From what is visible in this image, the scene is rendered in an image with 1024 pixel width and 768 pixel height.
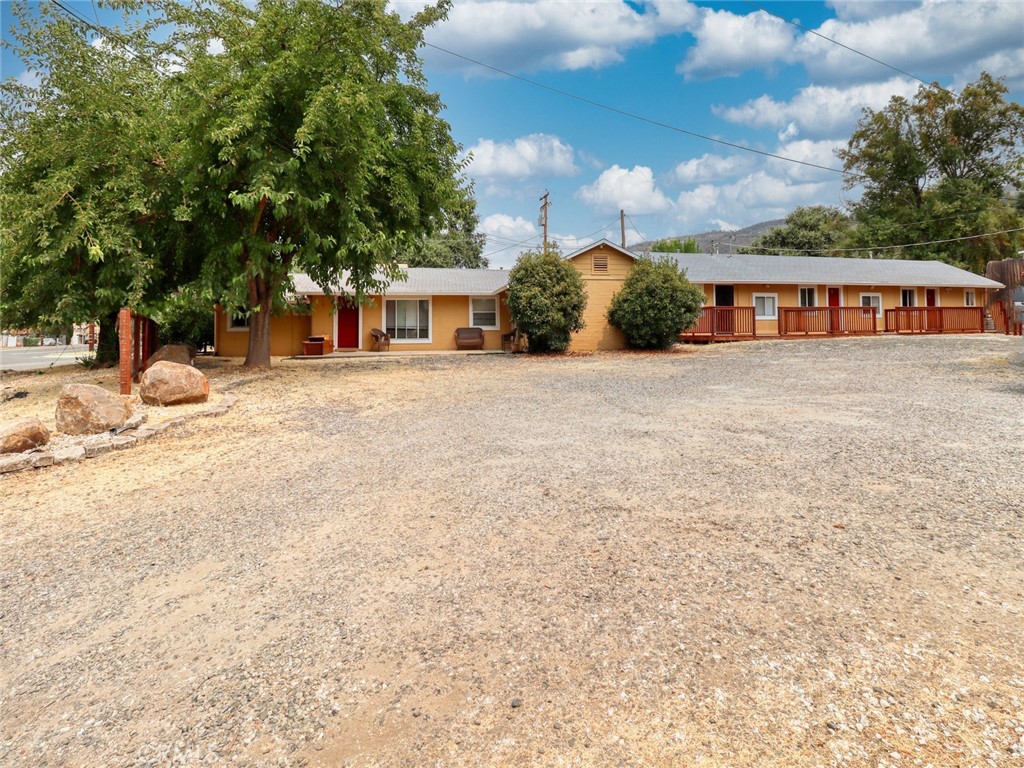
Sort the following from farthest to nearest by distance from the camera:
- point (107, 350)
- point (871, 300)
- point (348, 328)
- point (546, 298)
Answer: point (871, 300) < point (348, 328) < point (107, 350) < point (546, 298)

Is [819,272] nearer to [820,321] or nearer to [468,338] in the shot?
[820,321]

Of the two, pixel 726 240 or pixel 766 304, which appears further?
pixel 726 240

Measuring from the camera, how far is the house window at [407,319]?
893 inches

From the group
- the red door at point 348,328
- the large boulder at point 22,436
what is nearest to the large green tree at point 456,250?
the red door at point 348,328

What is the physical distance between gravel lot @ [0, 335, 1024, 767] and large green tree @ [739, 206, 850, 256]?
132ft

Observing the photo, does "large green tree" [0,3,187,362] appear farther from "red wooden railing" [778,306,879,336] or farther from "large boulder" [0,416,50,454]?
"red wooden railing" [778,306,879,336]

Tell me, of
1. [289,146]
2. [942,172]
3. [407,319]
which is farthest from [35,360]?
[942,172]

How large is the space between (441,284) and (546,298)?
20.7ft

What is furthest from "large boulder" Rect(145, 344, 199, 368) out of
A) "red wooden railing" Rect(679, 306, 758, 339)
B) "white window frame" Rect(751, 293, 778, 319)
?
"white window frame" Rect(751, 293, 778, 319)

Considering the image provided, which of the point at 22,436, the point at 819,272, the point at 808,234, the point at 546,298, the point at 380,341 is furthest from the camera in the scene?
the point at 808,234

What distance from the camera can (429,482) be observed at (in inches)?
204

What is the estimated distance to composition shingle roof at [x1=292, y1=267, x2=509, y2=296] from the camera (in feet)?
A: 72.4

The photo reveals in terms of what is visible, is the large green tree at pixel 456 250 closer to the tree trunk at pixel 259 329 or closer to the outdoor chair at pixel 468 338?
the outdoor chair at pixel 468 338

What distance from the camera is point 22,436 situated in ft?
21.8
